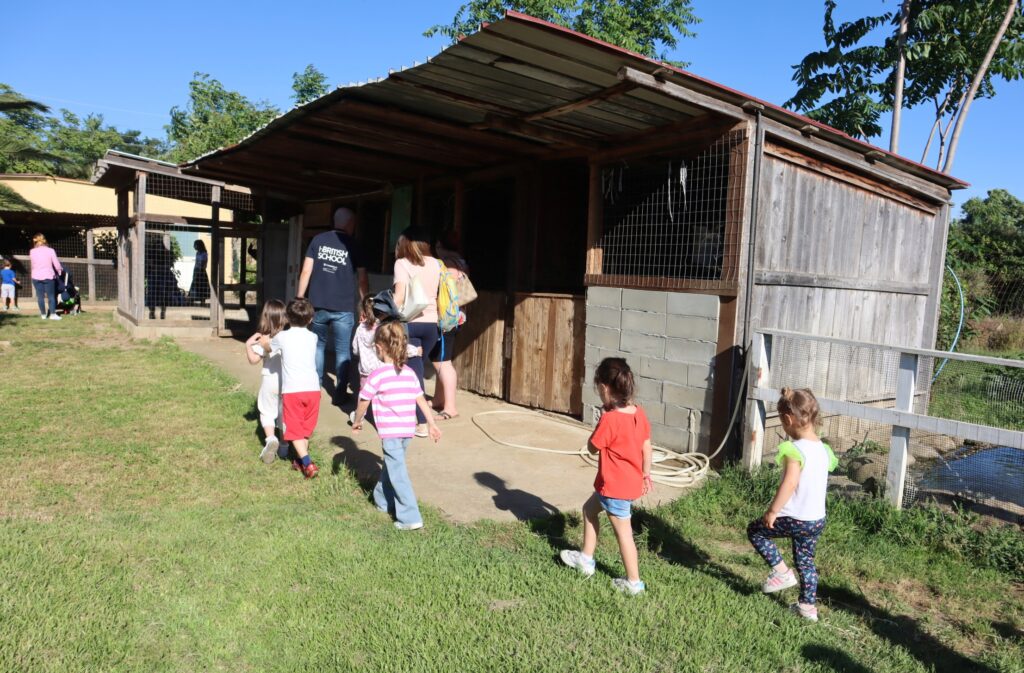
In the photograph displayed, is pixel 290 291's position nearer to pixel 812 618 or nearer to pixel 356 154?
pixel 356 154

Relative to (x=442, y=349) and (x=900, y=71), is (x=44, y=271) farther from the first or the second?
(x=900, y=71)

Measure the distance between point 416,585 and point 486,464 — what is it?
6.57 ft

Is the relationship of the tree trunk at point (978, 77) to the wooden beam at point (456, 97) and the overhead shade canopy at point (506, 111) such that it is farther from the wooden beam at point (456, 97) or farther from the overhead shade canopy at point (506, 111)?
the wooden beam at point (456, 97)

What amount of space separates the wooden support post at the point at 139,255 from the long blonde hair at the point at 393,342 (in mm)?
9057

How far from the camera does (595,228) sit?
255 inches

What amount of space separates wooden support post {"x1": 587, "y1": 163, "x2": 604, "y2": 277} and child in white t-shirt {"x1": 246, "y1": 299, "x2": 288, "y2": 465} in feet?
8.97

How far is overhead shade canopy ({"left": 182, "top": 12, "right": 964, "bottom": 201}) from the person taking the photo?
4156 millimetres

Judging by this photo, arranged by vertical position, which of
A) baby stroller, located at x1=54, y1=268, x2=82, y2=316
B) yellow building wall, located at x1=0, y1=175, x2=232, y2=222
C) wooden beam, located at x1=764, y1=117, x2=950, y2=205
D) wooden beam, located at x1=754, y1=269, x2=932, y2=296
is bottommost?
baby stroller, located at x1=54, y1=268, x2=82, y2=316

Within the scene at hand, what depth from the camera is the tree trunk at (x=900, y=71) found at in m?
13.8

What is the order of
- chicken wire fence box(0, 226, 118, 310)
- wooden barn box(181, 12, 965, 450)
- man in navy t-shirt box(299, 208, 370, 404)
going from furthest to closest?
1. chicken wire fence box(0, 226, 118, 310)
2. man in navy t-shirt box(299, 208, 370, 404)
3. wooden barn box(181, 12, 965, 450)

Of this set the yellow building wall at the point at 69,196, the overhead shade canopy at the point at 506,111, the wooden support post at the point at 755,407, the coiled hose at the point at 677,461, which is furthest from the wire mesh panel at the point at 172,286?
the wooden support post at the point at 755,407

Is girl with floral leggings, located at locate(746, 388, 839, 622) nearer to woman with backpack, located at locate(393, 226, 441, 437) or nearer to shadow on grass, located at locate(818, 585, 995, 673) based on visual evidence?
shadow on grass, located at locate(818, 585, 995, 673)

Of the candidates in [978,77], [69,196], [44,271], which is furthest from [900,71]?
[69,196]

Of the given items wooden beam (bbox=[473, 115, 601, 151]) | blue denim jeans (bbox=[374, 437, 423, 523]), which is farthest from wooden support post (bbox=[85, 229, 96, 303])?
blue denim jeans (bbox=[374, 437, 423, 523])
